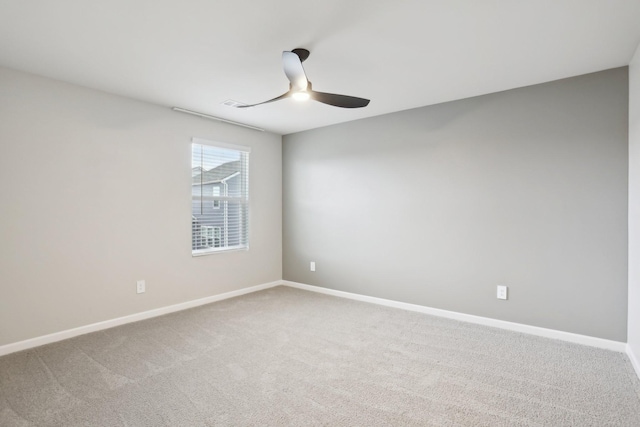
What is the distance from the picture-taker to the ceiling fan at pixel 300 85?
2180 mm

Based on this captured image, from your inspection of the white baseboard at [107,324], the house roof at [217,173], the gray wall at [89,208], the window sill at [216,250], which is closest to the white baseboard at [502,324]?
the window sill at [216,250]

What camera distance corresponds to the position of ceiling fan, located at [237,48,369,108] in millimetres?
2180

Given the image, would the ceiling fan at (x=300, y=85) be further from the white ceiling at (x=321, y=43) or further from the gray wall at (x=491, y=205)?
the gray wall at (x=491, y=205)

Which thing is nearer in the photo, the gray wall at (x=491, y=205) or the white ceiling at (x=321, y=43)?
the white ceiling at (x=321, y=43)

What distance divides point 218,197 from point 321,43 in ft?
8.44

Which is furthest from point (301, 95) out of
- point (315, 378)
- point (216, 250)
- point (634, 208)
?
point (634, 208)

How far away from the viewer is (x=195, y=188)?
399cm

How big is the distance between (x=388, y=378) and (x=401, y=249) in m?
1.81

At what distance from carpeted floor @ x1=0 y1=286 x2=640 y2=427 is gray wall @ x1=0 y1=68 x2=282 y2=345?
396mm

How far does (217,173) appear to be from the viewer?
4.24 m

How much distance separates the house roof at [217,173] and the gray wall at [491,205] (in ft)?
3.71

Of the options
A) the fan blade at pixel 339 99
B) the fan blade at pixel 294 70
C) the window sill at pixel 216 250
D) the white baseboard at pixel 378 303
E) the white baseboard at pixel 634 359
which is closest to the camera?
the fan blade at pixel 294 70

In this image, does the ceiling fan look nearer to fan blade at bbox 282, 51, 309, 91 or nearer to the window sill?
fan blade at bbox 282, 51, 309, 91

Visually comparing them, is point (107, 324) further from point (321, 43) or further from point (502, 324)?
point (502, 324)
